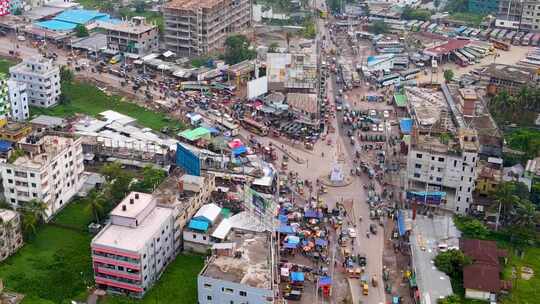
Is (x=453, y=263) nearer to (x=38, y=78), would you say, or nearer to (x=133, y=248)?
(x=133, y=248)

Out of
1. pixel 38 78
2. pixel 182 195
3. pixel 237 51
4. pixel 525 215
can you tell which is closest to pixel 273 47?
pixel 237 51

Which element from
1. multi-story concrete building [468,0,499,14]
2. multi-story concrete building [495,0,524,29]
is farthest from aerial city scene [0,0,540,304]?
multi-story concrete building [468,0,499,14]

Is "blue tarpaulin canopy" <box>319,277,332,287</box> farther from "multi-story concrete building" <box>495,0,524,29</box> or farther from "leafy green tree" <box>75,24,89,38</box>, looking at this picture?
"multi-story concrete building" <box>495,0,524,29</box>

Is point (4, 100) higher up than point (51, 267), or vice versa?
point (4, 100)

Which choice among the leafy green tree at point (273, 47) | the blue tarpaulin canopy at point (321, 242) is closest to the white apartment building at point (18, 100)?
the leafy green tree at point (273, 47)

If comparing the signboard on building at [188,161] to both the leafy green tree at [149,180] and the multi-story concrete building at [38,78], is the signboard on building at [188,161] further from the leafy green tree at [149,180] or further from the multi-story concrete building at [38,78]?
the multi-story concrete building at [38,78]

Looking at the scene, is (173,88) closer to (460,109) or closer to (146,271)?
(460,109)

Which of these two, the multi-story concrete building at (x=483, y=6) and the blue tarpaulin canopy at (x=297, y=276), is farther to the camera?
the multi-story concrete building at (x=483, y=6)

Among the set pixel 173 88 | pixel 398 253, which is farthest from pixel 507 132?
pixel 173 88
